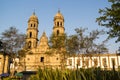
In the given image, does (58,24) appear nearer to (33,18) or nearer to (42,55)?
(33,18)

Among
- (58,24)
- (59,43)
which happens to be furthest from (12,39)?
(58,24)

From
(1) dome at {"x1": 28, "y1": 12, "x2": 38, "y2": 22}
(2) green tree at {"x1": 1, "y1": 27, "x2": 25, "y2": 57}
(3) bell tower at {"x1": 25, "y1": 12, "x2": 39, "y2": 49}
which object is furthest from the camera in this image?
(1) dome at {"x1": 28, "y1": 12, "x2": 38, "y2": 22}

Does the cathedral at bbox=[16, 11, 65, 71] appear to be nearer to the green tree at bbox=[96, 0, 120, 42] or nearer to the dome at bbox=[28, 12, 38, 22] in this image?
the dome at bbox=[28, 12, 38, 22]

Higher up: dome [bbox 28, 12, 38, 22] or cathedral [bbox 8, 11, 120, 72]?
dome [bbox 28, 12, 38, 22]

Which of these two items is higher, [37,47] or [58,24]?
[58,24]

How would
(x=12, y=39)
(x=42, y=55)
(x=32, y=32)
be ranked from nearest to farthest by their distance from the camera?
(x=12, y=39)
(x=42, y=55)
(x=32, y=32)

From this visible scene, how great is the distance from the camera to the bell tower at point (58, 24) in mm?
49359

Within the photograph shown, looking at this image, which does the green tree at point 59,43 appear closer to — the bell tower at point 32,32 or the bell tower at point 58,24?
the bell tower at point 58,24

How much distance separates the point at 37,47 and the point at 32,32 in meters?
5.19

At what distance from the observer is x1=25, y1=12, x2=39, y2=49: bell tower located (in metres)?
50.1

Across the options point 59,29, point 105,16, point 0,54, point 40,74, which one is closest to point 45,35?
point 59,29

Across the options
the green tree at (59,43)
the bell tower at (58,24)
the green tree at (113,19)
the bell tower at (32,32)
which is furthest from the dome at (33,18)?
the green tree at (113,19)

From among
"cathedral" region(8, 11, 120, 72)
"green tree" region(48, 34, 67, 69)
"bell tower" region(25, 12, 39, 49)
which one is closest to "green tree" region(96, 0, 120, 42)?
"green tree" region(48, 34, 67, 69)

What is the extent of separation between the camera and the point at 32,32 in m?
51.1
